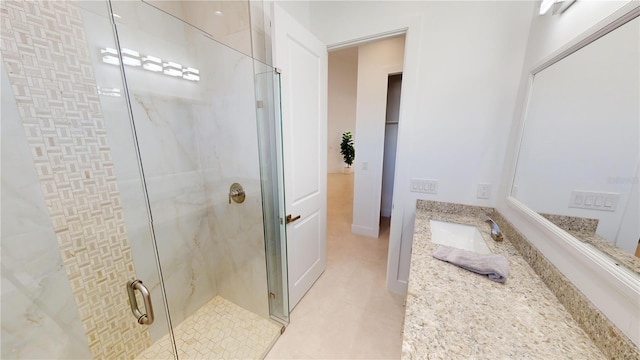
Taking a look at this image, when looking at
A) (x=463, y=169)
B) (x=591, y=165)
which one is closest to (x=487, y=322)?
(x=591, y=165)

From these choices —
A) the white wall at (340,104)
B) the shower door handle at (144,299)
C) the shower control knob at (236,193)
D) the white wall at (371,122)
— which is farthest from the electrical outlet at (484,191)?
the white wall at (340,104)

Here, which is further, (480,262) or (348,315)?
(348,315)

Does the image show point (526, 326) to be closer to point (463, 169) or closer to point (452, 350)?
point (452, 350)

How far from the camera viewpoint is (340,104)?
22.0 feet

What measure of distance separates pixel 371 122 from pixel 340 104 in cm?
424

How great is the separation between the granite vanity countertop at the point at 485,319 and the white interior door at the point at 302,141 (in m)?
0.99

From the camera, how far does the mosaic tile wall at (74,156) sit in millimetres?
934

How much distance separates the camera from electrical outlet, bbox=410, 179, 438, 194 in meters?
1.63

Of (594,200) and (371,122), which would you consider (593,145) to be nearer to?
(594,200)

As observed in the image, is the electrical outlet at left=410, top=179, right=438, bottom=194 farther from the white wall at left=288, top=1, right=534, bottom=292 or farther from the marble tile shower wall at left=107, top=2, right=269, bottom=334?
the marble tile shower wall at left=107, top=2, right=269, bottom=334

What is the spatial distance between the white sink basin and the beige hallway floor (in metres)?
0.82

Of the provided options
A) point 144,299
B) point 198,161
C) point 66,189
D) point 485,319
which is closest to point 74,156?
point 66,189

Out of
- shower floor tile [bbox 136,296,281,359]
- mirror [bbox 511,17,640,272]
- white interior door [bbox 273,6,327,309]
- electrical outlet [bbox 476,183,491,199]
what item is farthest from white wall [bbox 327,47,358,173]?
shower floor tile [bbox 136,296,281,359]

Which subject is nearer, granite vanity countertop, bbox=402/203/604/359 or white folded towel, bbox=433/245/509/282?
granite vanity countertop, bbox=402/203/604/359
